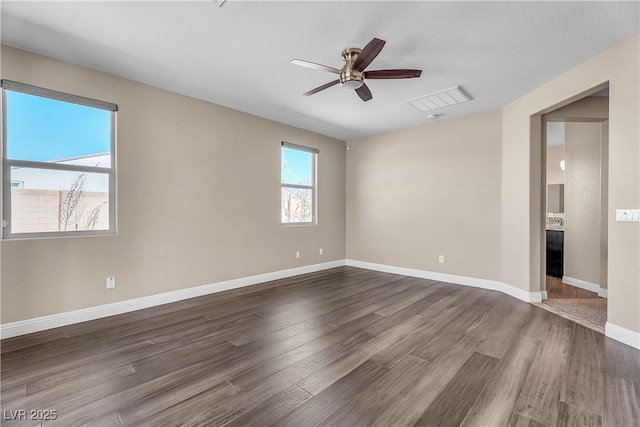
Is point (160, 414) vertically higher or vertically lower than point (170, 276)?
lower

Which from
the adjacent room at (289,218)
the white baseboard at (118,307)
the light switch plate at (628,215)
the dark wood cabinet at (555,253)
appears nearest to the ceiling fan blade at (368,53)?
the adjacent room at (289,218)

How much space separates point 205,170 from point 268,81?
4.92 ft

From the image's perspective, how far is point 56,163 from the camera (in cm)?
288

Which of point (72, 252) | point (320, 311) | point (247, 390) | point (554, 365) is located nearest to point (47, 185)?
point (72, 252)

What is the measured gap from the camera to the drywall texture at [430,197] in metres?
4.34

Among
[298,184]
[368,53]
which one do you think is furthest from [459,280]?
[368,53]

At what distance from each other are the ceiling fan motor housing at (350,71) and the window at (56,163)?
2555 mm

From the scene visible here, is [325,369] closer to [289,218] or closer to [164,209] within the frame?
[164,209]

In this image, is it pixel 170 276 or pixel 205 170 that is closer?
pixel 170 276

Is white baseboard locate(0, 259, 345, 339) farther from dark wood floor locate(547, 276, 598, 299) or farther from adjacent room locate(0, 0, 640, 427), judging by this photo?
dark wood floor locate(547, 276, 598, 299)

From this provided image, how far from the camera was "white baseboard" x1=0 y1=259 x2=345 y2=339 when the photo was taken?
264 centimetres

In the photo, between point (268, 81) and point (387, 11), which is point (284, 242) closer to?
point (268, 81)

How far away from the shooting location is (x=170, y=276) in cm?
362

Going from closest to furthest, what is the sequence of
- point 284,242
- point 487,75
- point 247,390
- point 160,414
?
point 160,414
point 247,390
point 487,75
point 284,242
